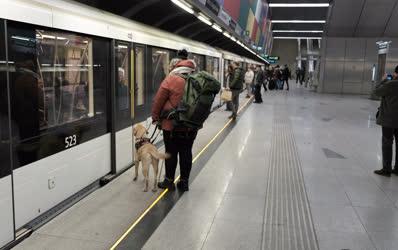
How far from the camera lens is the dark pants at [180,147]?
13.8 ft

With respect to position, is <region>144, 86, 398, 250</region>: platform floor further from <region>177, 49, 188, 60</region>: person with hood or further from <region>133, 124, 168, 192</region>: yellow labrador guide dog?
<region>177, 49, 188, 60</region>: person with hood

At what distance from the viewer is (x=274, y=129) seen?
8797mm

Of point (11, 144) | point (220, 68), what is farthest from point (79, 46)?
point (220, 68)

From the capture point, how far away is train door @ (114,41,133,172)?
4.89 metres

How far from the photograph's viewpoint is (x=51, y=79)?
3.52m

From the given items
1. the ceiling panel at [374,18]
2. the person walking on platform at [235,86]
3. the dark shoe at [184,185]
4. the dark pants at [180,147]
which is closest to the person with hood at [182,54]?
the dark pants at [180,147]

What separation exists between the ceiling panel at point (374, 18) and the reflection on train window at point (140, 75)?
13198 mm

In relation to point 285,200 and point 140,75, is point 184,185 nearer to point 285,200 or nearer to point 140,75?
point 285,200

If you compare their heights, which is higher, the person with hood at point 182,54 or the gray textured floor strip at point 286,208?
the person with hood at point 182,54

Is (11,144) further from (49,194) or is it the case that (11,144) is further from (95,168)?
(95,168)

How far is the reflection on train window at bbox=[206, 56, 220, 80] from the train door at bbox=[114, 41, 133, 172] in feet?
18.8

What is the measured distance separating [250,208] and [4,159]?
89.4 inches

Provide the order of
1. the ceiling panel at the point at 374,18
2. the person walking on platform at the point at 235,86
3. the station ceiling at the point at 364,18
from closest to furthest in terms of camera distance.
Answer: the person walking on platform at the point at 235,86, the ceiling panel at the point at 374,18, the station ceiling at the point at 364,18

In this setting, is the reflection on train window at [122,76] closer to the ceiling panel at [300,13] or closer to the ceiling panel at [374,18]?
the ceiling panel at [374,18]
